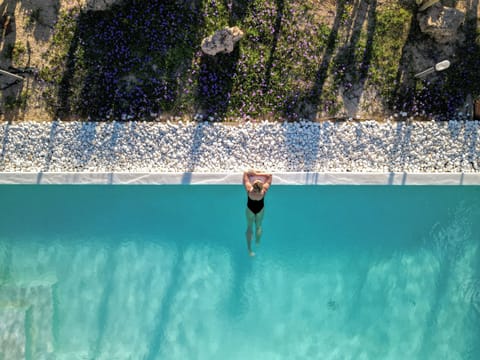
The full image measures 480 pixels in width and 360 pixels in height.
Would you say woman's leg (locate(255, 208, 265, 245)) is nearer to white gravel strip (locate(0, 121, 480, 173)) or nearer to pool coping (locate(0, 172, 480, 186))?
pool coping (locate(0, 172, 480, 186))

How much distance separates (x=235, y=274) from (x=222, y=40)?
4438 millimetres

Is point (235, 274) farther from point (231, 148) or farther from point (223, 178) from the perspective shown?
point (231, 148)

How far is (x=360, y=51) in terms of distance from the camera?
28.1 ft

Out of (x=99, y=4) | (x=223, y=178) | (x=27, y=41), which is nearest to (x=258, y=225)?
(x=223, y=178)

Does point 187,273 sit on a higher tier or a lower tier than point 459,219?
lower

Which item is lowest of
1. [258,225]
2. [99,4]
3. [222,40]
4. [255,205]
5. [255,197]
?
[258,225]

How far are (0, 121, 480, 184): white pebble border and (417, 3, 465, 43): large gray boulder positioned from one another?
174 cm

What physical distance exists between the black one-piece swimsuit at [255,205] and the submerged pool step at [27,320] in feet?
13.8

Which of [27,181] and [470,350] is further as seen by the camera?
[470,350]

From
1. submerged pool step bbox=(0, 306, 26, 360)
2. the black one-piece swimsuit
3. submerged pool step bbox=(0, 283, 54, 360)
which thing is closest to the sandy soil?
submerged pool step bbox=(0, 283, 54, 360)

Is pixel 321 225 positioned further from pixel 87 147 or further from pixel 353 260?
pixel 87 147

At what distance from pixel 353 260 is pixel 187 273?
10.7ft

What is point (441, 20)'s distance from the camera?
8344mm

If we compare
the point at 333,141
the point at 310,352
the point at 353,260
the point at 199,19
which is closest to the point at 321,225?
the point at 353,260
